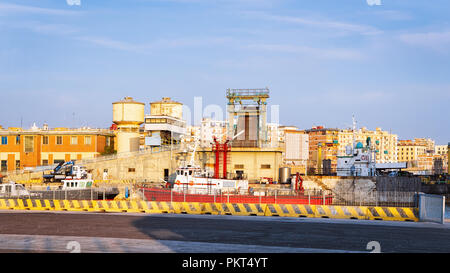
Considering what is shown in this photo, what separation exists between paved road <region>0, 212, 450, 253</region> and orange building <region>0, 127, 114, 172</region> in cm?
4968

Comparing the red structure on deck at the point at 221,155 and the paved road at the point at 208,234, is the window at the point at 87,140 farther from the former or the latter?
the paved road at the point at 208,234

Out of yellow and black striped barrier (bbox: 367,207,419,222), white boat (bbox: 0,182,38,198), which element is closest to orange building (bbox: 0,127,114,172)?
white boat (bbox: 0,182,38,198)

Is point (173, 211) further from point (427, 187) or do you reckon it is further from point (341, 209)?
point (427, 187)

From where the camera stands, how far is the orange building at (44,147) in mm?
80875

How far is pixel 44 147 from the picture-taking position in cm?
8169

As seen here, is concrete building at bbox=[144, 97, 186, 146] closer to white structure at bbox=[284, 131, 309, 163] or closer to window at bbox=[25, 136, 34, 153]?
window at bbox=[25, 136, 34, 153]

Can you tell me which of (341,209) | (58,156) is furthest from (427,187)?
(58,156)

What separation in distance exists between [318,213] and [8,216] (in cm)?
2008

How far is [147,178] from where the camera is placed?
6925 cm

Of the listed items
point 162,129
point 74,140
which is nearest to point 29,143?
→ point 74,140

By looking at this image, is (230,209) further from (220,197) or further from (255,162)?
(255,162)

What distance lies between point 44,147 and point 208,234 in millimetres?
64456

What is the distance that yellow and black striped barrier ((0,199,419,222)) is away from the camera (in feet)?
103
